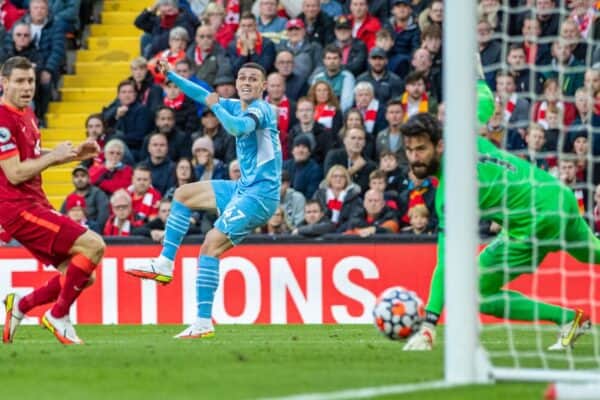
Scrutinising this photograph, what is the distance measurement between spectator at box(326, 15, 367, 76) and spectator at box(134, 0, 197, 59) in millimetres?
2444

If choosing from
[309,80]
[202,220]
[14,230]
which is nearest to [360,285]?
[202,220]

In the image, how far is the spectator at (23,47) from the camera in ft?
67.4

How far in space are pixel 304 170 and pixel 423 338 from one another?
7.52 m

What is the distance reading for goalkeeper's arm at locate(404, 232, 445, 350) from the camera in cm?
1027

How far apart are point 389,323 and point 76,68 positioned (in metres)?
12.5

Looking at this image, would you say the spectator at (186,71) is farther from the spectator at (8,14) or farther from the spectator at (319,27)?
the spectator at (8,14)

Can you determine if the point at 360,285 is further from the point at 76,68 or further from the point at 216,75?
the point at 76,68

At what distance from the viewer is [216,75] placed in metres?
19.4

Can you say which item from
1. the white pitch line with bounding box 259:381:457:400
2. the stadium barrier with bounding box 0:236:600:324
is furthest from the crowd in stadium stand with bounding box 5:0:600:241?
the white pitch line with bounding box 259:381:457:400

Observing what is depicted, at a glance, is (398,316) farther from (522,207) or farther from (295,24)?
(295,24)

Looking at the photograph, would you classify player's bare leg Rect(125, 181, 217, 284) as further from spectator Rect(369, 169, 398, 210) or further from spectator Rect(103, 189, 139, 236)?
spectator Rect(103, 189, 139, 236)

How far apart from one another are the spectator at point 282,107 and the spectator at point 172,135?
3.92 ft

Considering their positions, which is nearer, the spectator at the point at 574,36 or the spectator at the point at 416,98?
the spectator at the point at 574,36

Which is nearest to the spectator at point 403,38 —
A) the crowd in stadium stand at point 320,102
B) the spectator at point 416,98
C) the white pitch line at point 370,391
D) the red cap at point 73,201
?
the crowd in stadium stand at point 320,102
